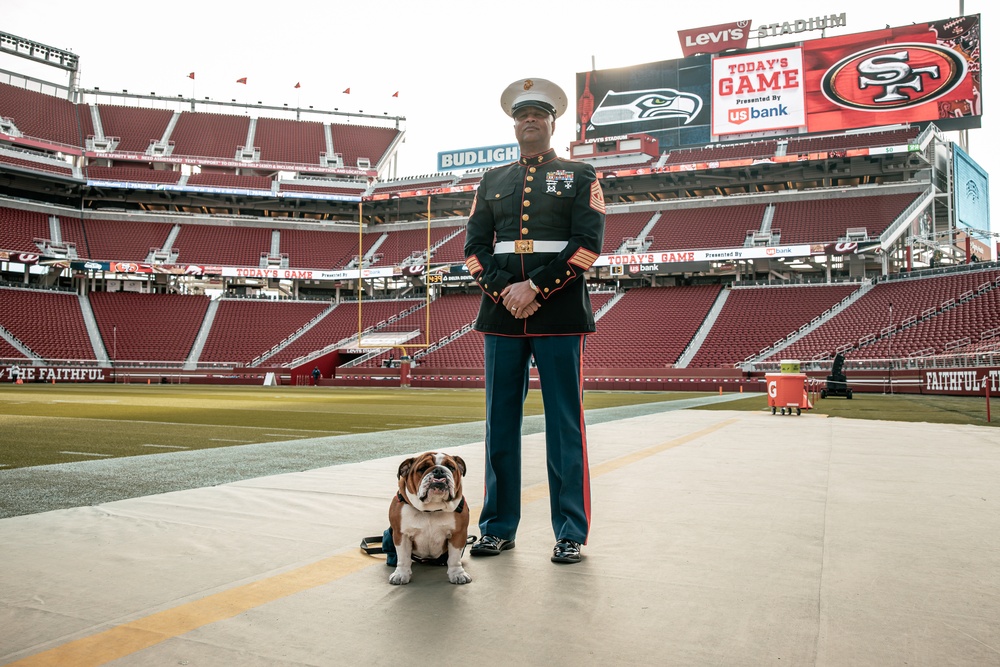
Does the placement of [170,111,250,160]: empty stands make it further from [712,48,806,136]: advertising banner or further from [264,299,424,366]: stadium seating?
[712,48,806,136]: advertising banner

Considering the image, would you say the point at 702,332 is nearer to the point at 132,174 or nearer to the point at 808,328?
the point at 808,328

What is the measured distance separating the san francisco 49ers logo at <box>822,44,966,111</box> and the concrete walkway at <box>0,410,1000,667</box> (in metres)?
40.8

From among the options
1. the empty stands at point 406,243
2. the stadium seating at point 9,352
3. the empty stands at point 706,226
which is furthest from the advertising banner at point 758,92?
the stadium seating at point 9,352

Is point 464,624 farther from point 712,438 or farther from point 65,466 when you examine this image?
point 712,438

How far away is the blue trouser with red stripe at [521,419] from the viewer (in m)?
3.23

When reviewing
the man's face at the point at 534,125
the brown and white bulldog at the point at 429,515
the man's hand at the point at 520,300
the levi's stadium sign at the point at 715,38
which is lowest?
the brown and white bulldog at the point at 429,515

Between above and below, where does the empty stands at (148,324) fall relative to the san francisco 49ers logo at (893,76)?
below

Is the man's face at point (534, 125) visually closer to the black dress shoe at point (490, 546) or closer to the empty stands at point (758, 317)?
the black dress shoe at point (490, 546)

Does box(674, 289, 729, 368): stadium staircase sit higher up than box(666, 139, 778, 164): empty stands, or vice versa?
box(666, 139, 778, 164): empty stands

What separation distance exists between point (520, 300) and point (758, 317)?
35.1 metres

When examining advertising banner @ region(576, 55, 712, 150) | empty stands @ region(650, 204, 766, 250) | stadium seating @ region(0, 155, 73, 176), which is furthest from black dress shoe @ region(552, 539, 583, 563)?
stadium seating @ region(0, 155, 73, 176)

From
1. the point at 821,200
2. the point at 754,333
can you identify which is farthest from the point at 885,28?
Answer: the point at 754,333

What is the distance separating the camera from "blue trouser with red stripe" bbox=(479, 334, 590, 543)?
10.6 ft

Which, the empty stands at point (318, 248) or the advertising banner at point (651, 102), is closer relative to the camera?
the advertising banner at point (651, 102)
